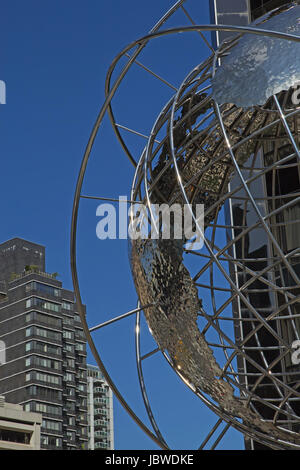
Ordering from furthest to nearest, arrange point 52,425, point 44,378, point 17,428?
1. point 44,378
2. point 52,425
3. point 17,428

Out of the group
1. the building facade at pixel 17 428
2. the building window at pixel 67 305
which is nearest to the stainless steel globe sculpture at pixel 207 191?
the building facade at pixel 17 428

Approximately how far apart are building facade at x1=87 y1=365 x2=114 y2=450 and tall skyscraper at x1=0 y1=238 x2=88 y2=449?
258 inches

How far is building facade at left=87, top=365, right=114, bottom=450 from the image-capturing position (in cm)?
6184

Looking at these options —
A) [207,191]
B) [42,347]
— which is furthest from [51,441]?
[207,191]

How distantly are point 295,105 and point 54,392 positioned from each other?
47341 millimetres

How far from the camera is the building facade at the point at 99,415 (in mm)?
61841

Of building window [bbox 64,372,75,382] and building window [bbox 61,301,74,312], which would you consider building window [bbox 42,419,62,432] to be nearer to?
building window [bbox 64,372,75,382]

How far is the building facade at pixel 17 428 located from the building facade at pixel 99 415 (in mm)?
22831

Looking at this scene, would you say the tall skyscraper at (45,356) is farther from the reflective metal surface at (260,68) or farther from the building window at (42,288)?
the reflective metal surface at (260,68)

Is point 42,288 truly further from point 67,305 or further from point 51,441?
point 51,441

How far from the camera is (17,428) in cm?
3728

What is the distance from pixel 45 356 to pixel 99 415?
1260cm
